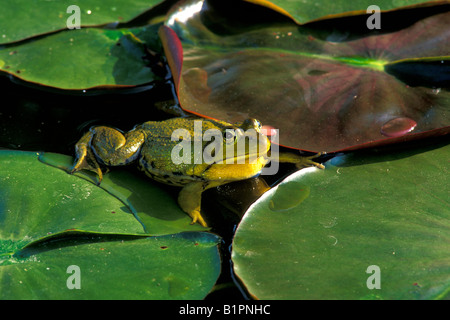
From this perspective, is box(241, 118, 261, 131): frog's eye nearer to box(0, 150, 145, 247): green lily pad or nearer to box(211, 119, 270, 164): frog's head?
box(211, 119, 270, 164): frog's head

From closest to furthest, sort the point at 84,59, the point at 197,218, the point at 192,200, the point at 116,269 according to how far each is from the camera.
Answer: the point at 116,269, the point at 197,218, the point at 192,200, the point at 84,59

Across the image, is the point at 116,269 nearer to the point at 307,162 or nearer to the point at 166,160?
the point at 166,160

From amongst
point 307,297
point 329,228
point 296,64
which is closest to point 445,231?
point 329,228

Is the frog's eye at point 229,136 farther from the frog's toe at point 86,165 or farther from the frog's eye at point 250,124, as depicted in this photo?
the frog's toe at point 86,165

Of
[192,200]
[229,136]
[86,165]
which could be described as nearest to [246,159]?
[229,136]

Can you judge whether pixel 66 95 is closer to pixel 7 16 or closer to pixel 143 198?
pixel 7 16
